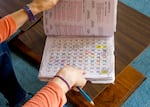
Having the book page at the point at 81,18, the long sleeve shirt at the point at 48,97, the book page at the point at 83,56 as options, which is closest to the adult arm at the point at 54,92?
the long sleeve shirt at the point at 48,97

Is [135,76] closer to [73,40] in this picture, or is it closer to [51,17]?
[73,40]

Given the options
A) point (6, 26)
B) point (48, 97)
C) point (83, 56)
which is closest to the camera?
point (48, 97)

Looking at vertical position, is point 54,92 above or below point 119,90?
above

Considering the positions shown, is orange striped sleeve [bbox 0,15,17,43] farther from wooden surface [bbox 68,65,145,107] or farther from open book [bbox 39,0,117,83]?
wooden surface [bbox 68,65,145,107]

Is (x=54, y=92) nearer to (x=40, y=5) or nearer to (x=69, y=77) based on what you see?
(x=69, y=77)

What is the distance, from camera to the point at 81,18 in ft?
2.75

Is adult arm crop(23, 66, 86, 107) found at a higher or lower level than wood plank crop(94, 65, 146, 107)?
higher

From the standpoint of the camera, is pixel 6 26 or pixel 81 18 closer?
pixel 6 26

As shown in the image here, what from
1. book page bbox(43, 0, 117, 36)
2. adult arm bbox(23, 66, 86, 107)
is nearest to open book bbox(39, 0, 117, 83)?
book page bbox(43, 0, 117, 36)

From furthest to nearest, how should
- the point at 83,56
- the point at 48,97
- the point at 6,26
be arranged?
the point at 83,56
the point at 6,26
the point at 48,97

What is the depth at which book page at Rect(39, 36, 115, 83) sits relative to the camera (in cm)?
78

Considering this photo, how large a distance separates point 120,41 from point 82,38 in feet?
0.47

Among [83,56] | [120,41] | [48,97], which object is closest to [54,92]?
[48,97]

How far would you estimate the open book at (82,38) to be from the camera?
791mm
